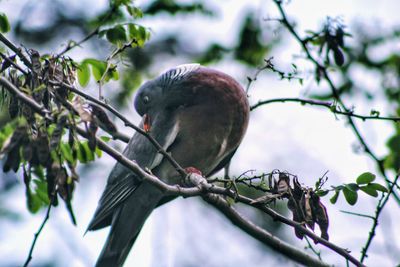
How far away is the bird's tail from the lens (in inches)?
180

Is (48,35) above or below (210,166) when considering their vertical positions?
above

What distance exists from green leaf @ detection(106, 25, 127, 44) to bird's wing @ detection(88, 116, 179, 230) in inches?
54.0

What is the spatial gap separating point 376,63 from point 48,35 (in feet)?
13.6

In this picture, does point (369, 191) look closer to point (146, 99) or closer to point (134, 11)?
point (134, 11)

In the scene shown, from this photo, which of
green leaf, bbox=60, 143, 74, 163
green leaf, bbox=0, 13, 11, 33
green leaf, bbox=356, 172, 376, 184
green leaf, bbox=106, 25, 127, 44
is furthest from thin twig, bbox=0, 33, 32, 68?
green leaf, bbox=356, 172, 376, 184

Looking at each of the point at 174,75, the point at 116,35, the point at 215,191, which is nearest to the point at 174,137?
the point at 174,75

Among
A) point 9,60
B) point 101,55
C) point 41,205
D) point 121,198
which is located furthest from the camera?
point 101,55

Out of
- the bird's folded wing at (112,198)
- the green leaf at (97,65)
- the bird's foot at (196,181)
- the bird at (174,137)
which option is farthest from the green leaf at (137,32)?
the bird's folded wing at (112,198)

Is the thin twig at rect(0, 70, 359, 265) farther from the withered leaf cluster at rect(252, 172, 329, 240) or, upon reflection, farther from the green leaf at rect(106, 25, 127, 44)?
the green leaf at rect(106, 25, 127, 44)

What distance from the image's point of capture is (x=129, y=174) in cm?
455

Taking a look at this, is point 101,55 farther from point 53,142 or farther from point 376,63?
point 53,142

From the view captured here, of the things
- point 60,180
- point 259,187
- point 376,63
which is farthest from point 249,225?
point 376,63

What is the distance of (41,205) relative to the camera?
3.56 m

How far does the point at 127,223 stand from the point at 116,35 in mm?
1744
